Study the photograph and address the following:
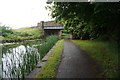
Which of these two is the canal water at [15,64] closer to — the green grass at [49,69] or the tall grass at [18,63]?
the tall grass at [18,63]

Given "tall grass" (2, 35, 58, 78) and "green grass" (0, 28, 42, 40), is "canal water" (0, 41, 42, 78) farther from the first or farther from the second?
"green grass" (0, 28, 42, 40)

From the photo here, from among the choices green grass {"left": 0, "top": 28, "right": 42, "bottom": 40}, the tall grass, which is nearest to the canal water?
the tall grass

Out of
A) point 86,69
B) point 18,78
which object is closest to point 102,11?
point 86,69

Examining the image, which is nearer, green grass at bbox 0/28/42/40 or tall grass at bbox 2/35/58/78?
tall grass at bbox 2/35/58/78

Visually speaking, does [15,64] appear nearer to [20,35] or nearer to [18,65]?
[18,65]

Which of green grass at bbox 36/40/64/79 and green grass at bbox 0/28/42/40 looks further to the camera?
green grass at bbox 0/28/42/40

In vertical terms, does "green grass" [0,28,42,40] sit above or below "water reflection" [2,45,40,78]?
above

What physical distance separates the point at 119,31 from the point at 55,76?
2439mm

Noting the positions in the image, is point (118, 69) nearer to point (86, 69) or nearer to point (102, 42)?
point (102, 42)

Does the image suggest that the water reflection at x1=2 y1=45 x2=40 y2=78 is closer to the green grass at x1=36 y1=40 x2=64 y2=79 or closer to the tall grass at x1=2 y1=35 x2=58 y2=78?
the tall grass at x1=2 y1=35 x2=58 y2=78

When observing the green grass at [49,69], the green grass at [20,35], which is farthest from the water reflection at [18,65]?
the green grass at [20,35]

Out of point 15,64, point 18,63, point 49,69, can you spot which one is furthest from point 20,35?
point 49,69

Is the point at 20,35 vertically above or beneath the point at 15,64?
above

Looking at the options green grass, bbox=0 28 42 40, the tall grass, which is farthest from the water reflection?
green grass, bbox=0 28 42 40
